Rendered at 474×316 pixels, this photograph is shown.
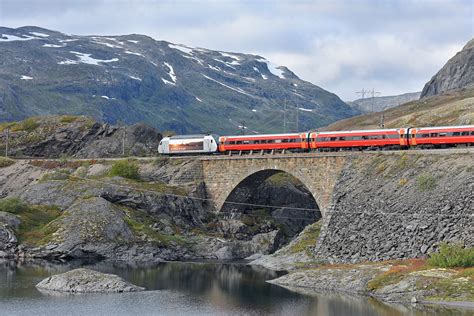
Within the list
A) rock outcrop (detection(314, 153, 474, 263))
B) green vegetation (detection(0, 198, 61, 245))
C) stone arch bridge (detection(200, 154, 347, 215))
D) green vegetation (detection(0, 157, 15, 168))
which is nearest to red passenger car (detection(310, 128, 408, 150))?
stone arch bridge (detection(200, 154, 347, 215))

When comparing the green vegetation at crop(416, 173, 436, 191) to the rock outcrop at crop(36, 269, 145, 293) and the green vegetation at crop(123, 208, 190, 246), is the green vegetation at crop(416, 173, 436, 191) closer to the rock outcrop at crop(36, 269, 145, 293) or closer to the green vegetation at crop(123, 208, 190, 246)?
the rock outcrop at crop(36, 269, 145, 293)

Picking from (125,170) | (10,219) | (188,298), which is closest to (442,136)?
(188,298)

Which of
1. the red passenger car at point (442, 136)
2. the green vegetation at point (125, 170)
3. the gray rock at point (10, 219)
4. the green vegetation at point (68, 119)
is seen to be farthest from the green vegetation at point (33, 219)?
the red passenger car at point (442, 136)

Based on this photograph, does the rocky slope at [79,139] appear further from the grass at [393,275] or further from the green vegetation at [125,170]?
the grass at [393,275]

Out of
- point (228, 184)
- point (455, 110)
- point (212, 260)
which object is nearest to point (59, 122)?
point (228, 184)

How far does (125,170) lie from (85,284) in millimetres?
41714

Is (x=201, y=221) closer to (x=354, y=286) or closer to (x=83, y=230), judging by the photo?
(x=83, y=230)

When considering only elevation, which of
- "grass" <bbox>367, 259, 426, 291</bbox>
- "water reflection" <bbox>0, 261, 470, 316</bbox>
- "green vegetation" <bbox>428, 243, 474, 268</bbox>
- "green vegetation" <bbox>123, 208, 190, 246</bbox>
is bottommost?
"water reflection" <bbox>0, 261, 470, 316</bbox>

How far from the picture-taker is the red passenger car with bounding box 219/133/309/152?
106750mm

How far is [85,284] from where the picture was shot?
76000 millimetres

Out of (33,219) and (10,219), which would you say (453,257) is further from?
(10,219)

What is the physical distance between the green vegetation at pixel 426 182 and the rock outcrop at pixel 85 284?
1183 inches

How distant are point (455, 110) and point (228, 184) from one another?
56.5m

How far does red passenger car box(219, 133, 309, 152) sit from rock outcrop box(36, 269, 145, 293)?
37456mm
